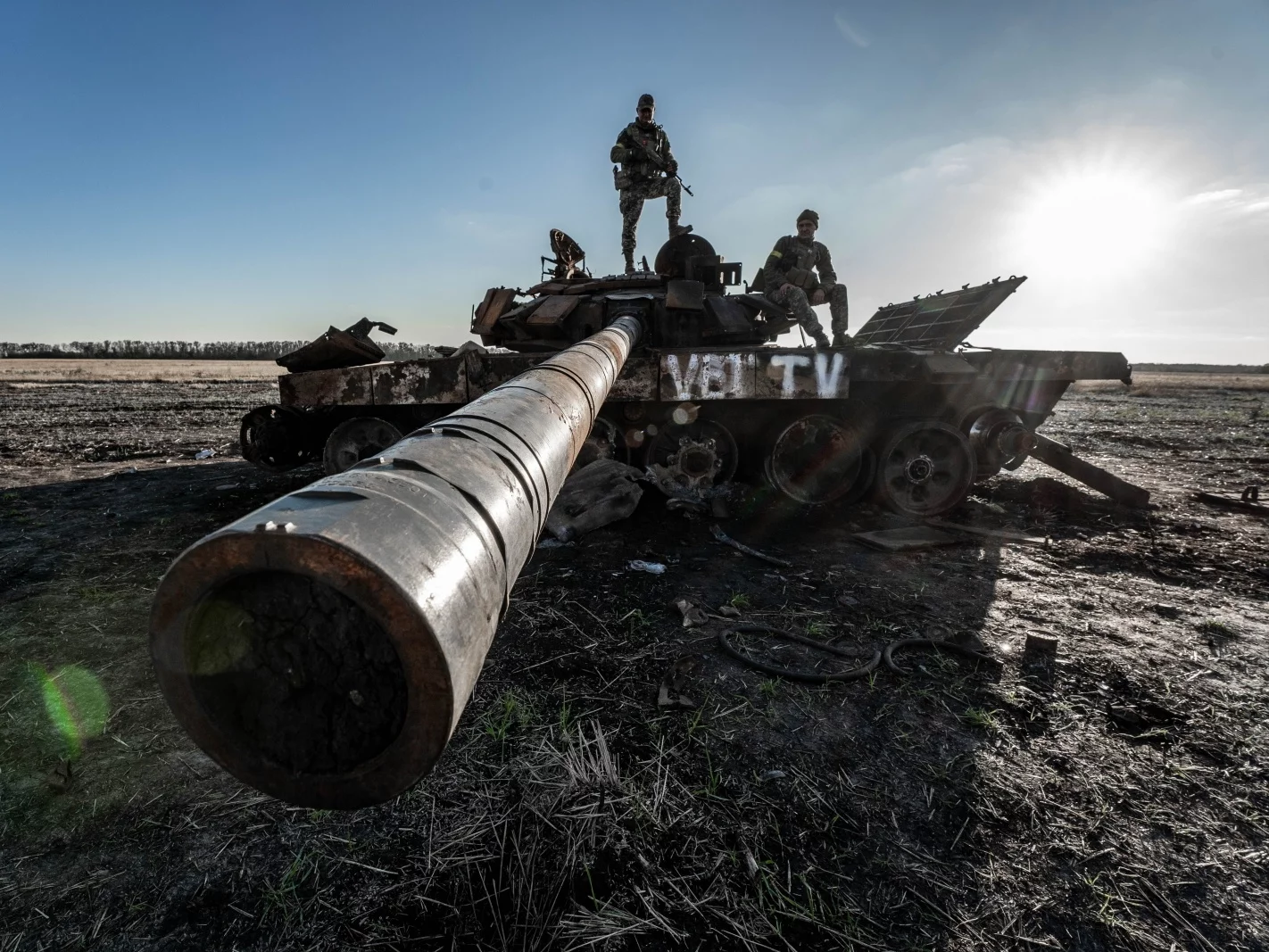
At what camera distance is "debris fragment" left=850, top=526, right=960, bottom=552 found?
5.30m

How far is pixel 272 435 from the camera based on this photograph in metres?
7.11

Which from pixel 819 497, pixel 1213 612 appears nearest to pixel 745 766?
pixel 1213 612

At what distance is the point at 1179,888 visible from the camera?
1884 millimetres

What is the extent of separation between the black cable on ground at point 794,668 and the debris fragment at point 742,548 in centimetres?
131

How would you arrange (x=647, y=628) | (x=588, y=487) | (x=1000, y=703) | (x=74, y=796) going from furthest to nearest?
(x=588, y=487) < (x=647, y=628) < (x=1000, y=703) < (x=74, y=796)

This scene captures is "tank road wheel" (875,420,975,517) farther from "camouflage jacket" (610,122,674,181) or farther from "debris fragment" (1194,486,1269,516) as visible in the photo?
"camouflage jacket" (610,122,674,181)

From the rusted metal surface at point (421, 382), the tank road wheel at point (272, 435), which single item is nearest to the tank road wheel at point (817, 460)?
the rusted metal surface at point (421, 382)

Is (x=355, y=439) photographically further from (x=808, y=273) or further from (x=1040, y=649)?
(x=1040, y=649)

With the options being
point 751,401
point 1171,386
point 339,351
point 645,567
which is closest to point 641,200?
point 751,401

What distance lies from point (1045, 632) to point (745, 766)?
8.00 ft

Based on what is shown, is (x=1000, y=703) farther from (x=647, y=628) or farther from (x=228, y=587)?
(x=228, y=587)

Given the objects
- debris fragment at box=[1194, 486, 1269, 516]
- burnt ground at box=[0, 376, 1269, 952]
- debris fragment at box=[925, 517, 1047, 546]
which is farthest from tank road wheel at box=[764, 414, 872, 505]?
debris fragment at box=[1194, 486, 1269, 516]

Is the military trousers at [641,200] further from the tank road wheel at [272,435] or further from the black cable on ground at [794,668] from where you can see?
the black cable on ground at [794,668]

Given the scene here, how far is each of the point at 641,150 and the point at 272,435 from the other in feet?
19.9
